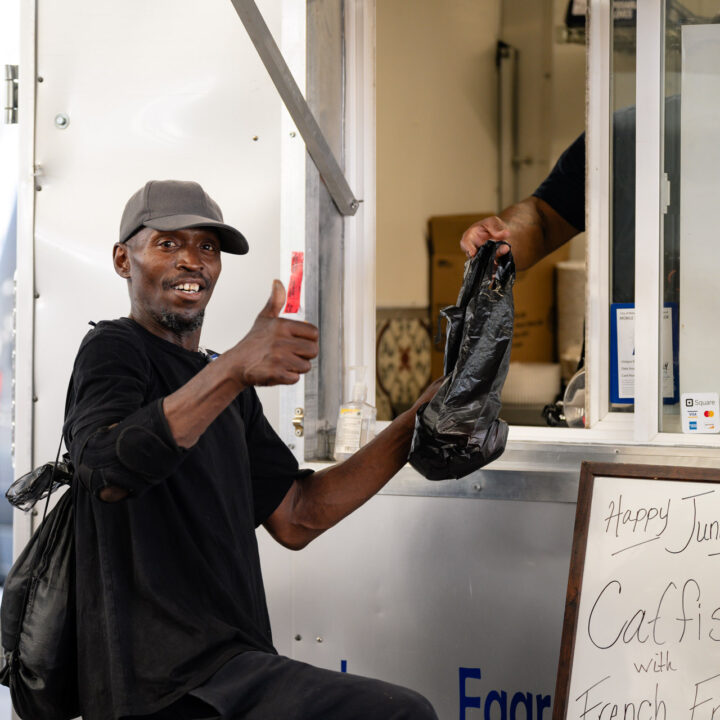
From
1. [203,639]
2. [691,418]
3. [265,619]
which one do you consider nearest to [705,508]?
[691,418]

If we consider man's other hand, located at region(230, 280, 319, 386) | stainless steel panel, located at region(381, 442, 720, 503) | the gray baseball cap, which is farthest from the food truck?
man's other hand, located at region(230, 280, 319, 386)

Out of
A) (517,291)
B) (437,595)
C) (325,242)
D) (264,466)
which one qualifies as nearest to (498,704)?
(437,595)

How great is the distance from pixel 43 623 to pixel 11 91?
1.93m

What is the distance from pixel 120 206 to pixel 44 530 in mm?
1374

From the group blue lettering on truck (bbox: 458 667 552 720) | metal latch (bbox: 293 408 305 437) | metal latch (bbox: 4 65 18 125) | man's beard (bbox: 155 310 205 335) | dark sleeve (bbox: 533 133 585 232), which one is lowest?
blue lettering on truck (bbox: 458 667 552 720)

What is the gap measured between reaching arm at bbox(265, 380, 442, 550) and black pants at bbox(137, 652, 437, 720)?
44 cm

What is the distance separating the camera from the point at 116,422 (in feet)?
5.18

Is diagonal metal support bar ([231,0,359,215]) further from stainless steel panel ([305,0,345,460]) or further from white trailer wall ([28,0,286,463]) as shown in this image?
white trailer wall ([28,0,286,463])

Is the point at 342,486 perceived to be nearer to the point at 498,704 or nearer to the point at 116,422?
the point at 116,422

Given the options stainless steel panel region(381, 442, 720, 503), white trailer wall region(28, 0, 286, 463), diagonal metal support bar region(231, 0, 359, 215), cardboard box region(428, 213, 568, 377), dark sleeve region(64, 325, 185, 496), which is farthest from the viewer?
cardboard box region(428, 213, 568, 377)

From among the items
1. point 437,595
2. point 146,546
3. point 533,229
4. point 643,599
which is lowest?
point 437,595

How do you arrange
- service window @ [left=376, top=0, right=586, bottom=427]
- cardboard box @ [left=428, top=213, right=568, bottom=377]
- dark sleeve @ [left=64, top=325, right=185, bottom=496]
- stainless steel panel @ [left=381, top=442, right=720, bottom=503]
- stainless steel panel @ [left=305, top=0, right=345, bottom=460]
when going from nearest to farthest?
dark sleeve @ [left=64, top=325, right=185, bottom=496] → stainless steel panel @ [left=381, top=442, right=720, bottom=503] → stainless steel panel @ [left=305, top=0, right=345, bottom=460] → service window @ [left=376, top=0, right=586, bottom=427] → cardboard box @ [left=428, top=213, right=568, bottom=377]

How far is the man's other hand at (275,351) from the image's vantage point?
1.53 meters

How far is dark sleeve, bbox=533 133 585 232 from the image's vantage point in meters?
2.68
